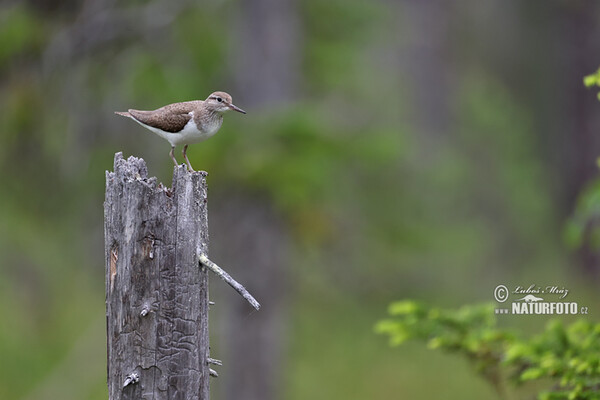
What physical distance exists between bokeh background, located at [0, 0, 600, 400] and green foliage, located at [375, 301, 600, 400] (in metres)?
1.89

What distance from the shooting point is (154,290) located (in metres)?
4.12

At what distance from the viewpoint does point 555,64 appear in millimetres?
24969

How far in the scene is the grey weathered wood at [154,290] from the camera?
13.5 feet

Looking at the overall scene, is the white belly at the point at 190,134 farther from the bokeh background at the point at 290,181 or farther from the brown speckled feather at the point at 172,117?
the bokeh background at the point at 290,181

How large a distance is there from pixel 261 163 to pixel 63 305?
9872 millimetres

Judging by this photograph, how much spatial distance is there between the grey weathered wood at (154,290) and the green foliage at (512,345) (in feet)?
6.03

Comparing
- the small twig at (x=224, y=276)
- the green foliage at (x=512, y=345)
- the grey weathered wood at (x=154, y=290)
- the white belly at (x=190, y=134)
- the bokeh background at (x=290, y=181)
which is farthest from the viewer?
the bokeh background at (x=290, y=181)

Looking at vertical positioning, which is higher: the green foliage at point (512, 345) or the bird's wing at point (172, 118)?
Answer: the bird's wing at point (172, 118)

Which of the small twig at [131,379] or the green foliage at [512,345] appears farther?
the green foliage at [512,345]

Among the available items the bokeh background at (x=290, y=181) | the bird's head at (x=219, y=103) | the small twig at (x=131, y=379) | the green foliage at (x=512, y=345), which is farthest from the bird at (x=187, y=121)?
the bokeh background at (x=290, y=181)

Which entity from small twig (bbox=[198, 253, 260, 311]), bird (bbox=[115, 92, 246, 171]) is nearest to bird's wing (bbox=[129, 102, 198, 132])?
bird (bbox=[115, 92, 246, 171])

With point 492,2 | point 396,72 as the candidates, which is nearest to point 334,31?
point 396,72

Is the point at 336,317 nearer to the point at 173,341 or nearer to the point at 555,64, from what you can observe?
the point at 555,64

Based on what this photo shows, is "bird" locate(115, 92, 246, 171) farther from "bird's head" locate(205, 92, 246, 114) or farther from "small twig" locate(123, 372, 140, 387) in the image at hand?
"small twig" locate(123, 372, 140, 387)
